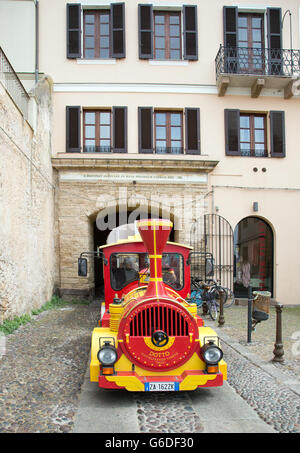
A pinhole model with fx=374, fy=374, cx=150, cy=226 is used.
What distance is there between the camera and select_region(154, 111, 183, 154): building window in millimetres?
13336

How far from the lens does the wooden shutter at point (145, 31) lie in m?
13.2

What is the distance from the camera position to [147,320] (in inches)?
164

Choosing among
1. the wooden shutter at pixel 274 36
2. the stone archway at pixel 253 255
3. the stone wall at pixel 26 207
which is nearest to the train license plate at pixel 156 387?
the stone wall at pixel 26 207

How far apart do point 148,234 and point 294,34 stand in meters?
12.7

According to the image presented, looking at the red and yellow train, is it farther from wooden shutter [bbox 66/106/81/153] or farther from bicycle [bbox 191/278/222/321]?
wooden shutter [bbox 66/106/81/153]

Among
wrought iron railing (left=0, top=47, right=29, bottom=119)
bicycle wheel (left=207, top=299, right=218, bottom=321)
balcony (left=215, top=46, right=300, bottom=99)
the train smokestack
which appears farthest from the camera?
balcony (left=215, top=46, right=300, bottom=99)

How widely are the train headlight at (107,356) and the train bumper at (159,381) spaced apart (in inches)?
6.2

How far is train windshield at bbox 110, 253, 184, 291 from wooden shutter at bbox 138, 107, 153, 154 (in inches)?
291

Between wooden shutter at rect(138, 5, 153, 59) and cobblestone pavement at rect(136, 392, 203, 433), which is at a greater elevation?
wooden shutter at rect(138, 5, 153, 59)

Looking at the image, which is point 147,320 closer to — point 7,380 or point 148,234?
point 148,234

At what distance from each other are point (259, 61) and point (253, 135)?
2.60m

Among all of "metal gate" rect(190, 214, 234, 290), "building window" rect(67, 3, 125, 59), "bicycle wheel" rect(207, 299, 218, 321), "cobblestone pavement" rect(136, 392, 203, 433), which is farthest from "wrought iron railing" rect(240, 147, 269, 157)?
"cobblestone pavement" rect(136, 392, 203, 433)

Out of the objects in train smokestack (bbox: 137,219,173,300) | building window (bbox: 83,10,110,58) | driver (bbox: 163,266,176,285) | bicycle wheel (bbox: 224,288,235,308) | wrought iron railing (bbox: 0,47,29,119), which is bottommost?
bicycle wheel (bbox: 224,288,235,308)
